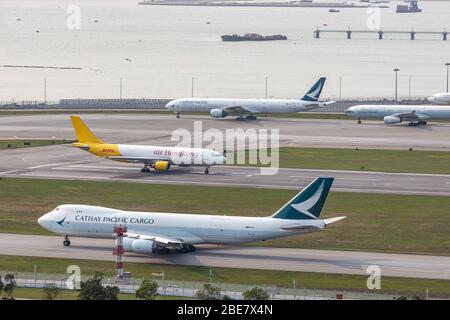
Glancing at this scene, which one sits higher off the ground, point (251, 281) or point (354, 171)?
point (354, 171)

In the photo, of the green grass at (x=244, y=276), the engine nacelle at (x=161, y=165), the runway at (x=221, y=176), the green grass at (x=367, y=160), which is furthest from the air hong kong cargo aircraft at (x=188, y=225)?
the green grass at (x=367, y=160)

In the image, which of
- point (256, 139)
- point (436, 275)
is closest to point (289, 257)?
point (436, 275)

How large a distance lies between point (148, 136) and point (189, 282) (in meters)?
104

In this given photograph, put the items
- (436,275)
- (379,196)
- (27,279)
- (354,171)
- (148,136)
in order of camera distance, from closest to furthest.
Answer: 1. (27,279)
2. (436,275)
3. (379,196)
4. (354,171)
5. (148,136)

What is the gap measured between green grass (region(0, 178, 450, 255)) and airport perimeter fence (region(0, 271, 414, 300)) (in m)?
18.5

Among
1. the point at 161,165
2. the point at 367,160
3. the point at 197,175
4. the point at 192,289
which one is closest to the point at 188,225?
the point at 192,289

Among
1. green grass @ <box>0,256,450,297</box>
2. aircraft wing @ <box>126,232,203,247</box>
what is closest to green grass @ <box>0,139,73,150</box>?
aircraft wing @ <box>126,232,203,247</box>

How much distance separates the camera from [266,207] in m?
118

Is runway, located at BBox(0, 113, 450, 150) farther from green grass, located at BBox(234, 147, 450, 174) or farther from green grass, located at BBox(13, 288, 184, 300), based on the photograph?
green grass, located at BBox(13, 288, 184, 300)

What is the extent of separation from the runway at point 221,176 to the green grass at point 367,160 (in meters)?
5.14

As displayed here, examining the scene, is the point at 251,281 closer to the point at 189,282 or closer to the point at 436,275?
the point at 189,282

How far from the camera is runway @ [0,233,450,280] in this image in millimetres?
88250

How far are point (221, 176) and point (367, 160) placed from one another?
26175mm

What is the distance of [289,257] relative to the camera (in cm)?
9294
